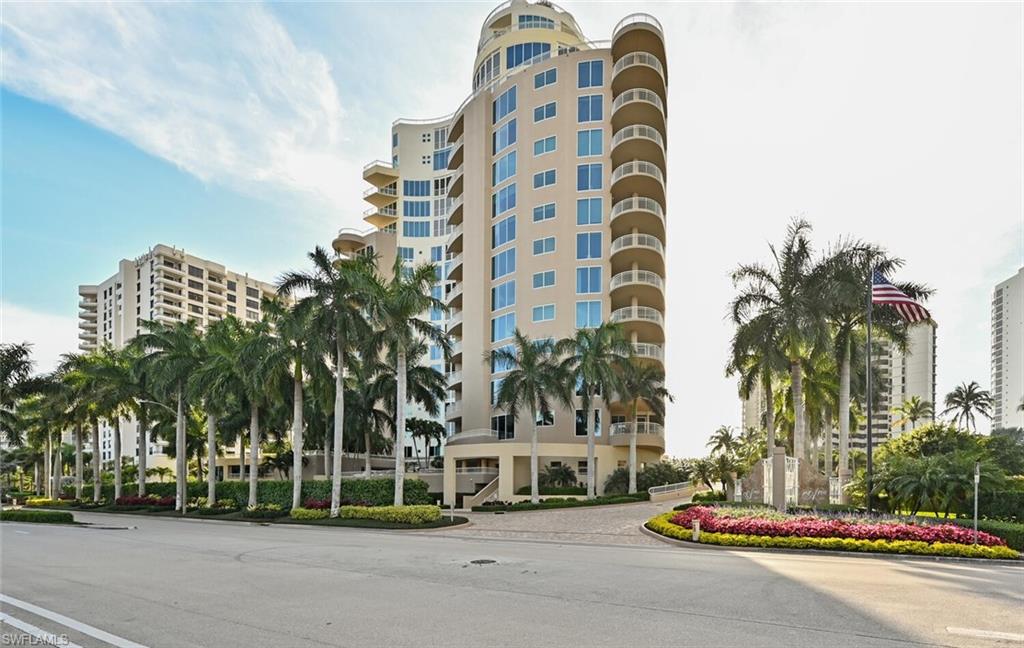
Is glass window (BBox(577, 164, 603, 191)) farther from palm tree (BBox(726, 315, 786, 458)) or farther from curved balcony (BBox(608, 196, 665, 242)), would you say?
palm tree (BBox(726, 315, 786, 458))

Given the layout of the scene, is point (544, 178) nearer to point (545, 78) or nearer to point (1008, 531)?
point (545, 78)

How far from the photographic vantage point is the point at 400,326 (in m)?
33.8

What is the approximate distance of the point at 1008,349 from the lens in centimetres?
14988

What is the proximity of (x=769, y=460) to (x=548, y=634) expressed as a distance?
21.8 metres

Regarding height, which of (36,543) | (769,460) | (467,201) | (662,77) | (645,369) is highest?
(662,77)

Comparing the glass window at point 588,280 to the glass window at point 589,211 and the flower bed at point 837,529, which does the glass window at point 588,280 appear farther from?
the flower bed at point 837,529

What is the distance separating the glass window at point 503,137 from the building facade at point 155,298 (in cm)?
7072

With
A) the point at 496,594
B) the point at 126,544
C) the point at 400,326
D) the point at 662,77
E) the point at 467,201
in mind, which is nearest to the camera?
the point at 496,594

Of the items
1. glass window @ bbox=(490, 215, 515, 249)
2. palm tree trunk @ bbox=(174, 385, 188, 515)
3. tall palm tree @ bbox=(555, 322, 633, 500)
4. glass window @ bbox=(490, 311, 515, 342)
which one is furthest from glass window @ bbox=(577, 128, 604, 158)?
palm tree trunk @ bbox=(174, 385, 188, 515)

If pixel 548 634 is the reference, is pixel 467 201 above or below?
above

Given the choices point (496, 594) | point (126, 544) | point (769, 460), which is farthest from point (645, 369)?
point (496, 594)

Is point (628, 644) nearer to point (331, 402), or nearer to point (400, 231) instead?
point (331, 402)

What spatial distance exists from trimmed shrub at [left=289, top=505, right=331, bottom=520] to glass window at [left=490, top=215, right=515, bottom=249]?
27357mm

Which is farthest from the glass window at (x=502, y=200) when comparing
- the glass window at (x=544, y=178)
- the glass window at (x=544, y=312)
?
the glass window at (x=544, y=312)
